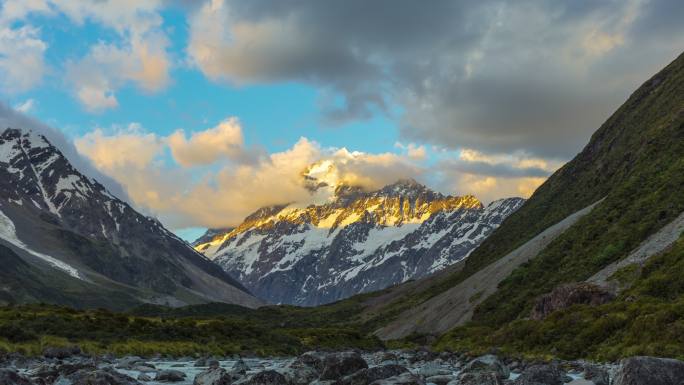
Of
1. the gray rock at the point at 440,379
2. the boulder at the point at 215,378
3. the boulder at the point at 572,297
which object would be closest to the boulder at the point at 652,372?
the gray rock at the point at 440,379

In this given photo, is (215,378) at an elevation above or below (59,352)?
above

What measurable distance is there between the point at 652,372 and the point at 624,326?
25.1 metres

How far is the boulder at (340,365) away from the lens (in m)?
37.3

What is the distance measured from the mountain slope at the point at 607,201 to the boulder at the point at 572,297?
1372 centimetres

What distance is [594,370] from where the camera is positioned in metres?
33.0

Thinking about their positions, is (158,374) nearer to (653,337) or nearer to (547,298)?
(653,337)

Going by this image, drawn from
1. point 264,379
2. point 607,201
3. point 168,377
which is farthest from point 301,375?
point 607,201

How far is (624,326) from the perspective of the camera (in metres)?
44.2

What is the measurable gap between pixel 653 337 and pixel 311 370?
68.8 ft

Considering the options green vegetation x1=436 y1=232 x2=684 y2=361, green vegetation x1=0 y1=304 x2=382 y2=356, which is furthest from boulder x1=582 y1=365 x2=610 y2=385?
green vegetation x1=0 y1=304 x2=382 y2=356

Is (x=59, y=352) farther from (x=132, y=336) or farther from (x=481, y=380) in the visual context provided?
(x=481, y=380)

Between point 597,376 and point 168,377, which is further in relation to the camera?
point 168,377

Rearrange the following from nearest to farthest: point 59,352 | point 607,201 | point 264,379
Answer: point 264,379, point 59,352, point 607,201

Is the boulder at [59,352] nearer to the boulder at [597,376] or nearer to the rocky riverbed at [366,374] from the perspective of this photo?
the rocky riverbed at [366,374]
